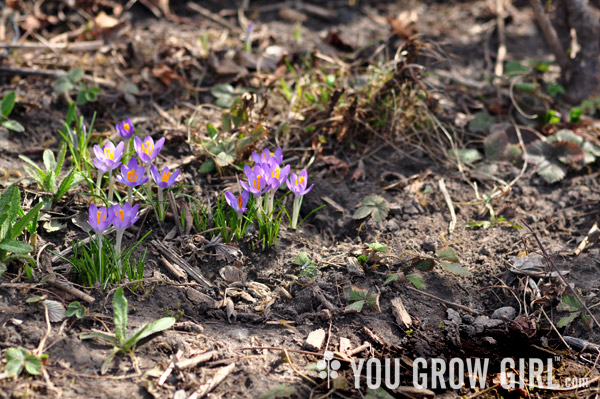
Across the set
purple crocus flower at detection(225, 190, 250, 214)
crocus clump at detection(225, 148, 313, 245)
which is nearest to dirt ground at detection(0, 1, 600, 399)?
crocus clump at detection(225, 148, 313, 245)

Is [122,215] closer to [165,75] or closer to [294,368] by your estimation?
[294,368]

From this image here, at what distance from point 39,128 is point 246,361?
184cm

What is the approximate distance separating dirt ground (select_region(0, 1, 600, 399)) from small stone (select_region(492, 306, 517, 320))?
1 centimetres

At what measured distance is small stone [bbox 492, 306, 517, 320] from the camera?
2.24 meters

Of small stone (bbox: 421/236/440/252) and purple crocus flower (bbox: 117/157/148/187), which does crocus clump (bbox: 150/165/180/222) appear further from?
small stone (bbox: 421/236/440/252)

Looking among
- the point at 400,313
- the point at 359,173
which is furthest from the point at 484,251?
the point at 359,173

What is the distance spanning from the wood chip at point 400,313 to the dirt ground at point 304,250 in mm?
13

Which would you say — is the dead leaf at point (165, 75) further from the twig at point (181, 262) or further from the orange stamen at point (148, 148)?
the twig at point (181, 262)

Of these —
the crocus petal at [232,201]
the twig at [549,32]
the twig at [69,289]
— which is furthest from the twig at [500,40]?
the twig at [69,289]

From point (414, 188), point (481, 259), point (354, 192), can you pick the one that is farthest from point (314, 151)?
point (481, 259)

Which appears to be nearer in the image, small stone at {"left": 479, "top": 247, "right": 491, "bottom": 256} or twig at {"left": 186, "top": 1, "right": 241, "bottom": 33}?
small stone at {"left": 479, "top": 247, "right": 491, "bottom": 256}

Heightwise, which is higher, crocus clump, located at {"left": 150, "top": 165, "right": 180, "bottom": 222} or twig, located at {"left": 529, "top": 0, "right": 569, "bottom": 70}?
twig, located at {"left": 529, "top": 0, "right": 569, "bottom": 70}

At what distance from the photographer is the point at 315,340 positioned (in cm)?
199

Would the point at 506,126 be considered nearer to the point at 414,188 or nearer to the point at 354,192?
the point at 414,188
